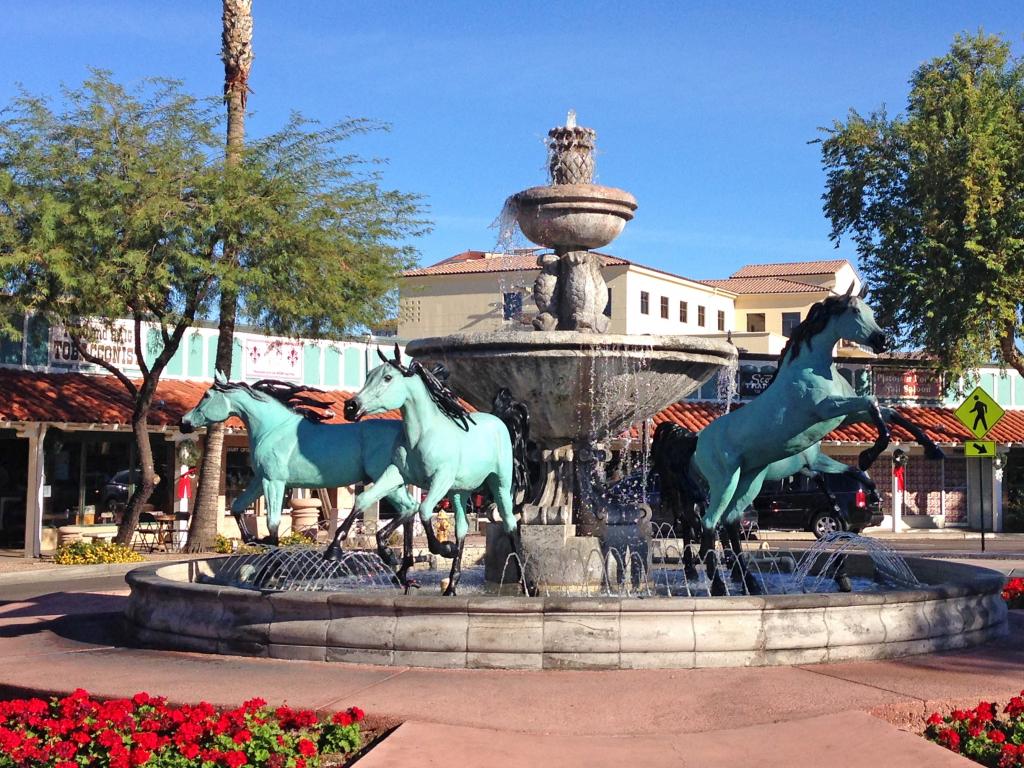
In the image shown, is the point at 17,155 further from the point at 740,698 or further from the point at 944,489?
the point at 944,489

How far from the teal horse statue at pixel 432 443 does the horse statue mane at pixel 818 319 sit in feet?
9.07

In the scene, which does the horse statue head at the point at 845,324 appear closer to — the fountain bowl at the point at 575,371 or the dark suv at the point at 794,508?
the fountain bowl at the point at 575,371

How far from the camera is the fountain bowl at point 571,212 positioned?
14.2m

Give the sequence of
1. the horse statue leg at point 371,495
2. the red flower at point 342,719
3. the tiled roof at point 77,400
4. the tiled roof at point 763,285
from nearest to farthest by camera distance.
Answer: the red flower at point 342,719 < the horse statue leg at point 371,495 < the tiled roof at point 77,400 < the tiled roof at point 763,285

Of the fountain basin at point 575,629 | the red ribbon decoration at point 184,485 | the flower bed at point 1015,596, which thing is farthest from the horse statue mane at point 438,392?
the red ribbon decoration at point 184,485

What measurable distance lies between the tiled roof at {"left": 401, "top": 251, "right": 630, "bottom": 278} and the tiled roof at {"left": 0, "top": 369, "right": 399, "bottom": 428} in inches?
1105

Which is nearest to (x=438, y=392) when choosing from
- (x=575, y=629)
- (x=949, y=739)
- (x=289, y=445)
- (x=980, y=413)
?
(x=289, y=445)

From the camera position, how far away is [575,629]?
29.7 feet

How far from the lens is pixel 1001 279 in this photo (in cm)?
3181

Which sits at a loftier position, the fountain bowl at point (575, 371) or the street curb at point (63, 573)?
the fountain bowl at point (575, 371)

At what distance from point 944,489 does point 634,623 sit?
110ft

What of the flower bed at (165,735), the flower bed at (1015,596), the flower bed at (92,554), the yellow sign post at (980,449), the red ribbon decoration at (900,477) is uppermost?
the yellow sign post at (980,449)

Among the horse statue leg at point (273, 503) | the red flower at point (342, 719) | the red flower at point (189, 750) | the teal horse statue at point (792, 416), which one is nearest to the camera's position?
the red flower at point (189, 750)

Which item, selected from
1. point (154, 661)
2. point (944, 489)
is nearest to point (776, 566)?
point (154, 661)
